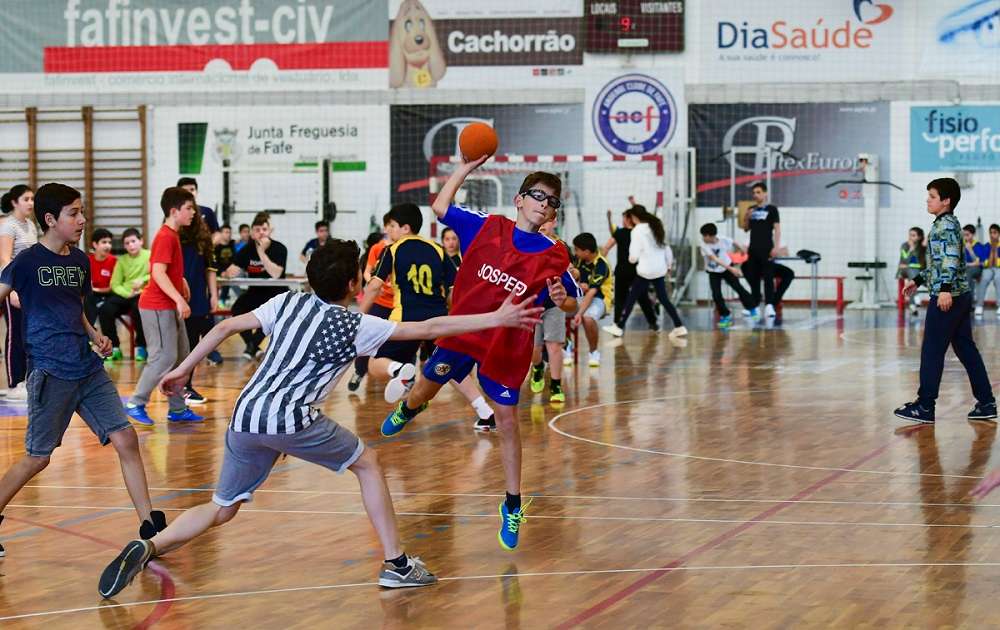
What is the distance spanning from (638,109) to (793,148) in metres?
2.92

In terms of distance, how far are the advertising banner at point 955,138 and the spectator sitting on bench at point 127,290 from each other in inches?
A: 582

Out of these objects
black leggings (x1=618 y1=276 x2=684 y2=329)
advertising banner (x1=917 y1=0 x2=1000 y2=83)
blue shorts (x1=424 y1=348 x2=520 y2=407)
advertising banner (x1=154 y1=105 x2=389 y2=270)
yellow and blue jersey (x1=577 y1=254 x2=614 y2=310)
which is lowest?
blue shorts (x1=424 y1=348 x2=520 y2=407)

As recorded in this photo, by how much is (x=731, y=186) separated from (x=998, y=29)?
5.48 m

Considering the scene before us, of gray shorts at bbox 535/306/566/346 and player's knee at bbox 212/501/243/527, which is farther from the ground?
gray shorts at bbox 535/306/566/346

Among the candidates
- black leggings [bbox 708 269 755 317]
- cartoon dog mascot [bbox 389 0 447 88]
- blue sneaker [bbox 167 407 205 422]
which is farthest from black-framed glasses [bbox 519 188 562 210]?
cartoon dog mascot [bbox 389 0 447 88]

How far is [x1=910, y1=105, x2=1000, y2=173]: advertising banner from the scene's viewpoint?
24.5 m

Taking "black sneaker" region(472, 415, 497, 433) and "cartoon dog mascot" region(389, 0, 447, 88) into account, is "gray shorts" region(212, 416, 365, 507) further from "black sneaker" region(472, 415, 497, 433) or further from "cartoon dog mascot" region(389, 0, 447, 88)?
"cartoon dog mascot" region(389, 0, 447, 88)

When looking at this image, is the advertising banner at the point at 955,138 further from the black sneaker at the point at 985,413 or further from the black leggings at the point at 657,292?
the black sneaker at the point at 985,413

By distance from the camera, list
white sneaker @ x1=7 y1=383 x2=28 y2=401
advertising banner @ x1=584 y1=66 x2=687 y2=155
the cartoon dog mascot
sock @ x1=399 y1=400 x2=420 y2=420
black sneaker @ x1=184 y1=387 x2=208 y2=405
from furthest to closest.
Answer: the cartoon dog mascot
advertising banner @ x1=584 y1=66 x2=687 y2=155
white sneaker @ x1=7 y1=383 x2=28 y2=401
black sneaker @ x1=184 y1=387 x2=208 y2=405
sock @ x1=399 y1=400 x2=420 y2=420

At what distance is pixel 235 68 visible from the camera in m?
26.2

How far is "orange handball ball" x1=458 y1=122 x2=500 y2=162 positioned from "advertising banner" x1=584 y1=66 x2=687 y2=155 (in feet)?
62.5

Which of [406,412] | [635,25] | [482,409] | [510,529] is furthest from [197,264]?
[635,25]

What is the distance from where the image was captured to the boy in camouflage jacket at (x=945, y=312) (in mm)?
9656

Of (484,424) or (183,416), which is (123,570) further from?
(183,416)
